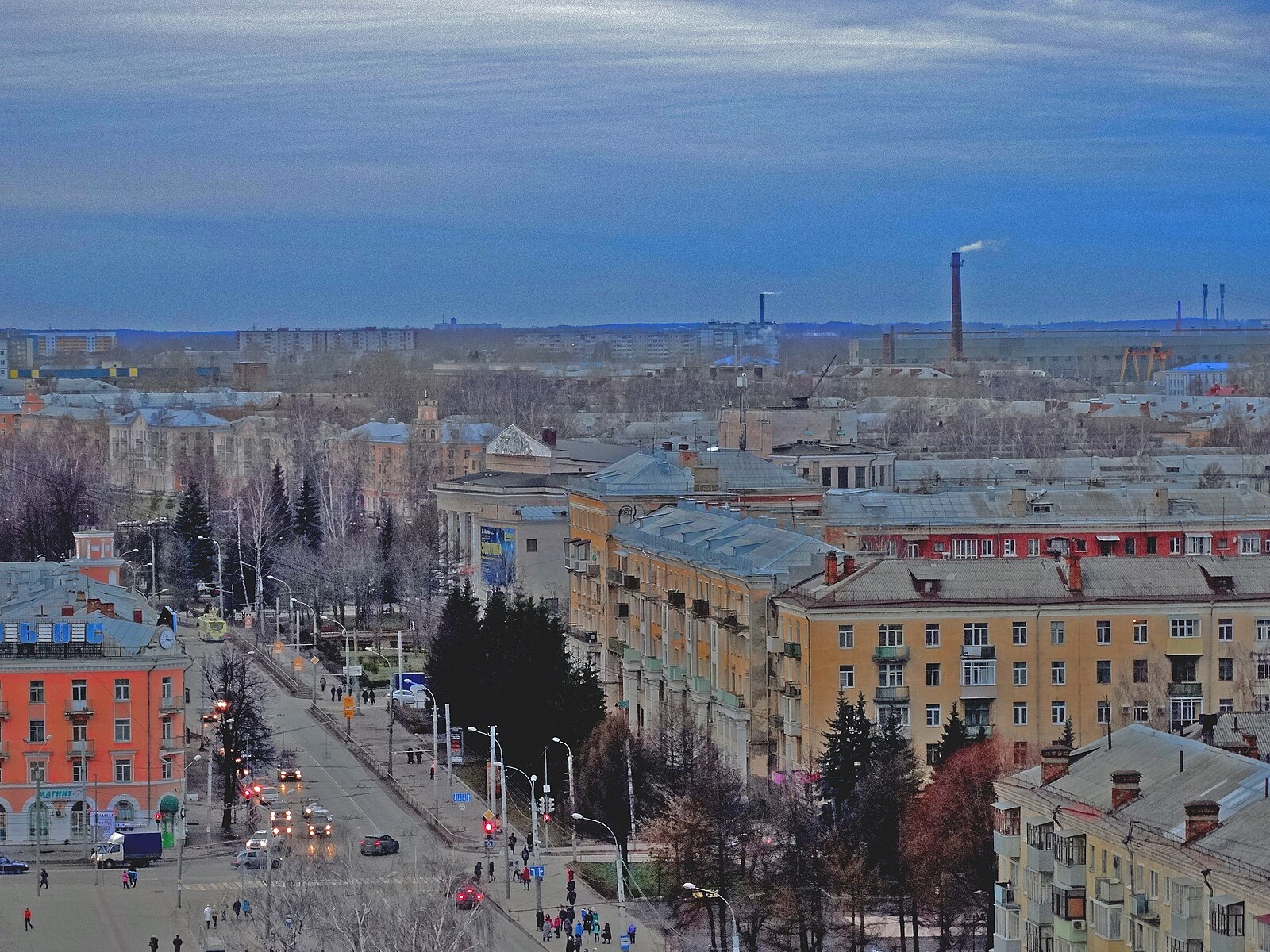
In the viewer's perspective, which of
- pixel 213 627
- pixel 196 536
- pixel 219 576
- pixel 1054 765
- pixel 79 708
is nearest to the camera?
pixel 1054 765

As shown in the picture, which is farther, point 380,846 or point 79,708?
point 79,708

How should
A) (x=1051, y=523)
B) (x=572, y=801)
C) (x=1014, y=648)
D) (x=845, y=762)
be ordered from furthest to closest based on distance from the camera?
(x=1051, y=523) < (x=1014, y=648) < (x=572, y=801) < (x=845, y=762)

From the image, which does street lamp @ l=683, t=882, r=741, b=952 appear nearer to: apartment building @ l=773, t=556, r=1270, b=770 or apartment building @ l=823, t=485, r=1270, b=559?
apartment building @ l=773, t=556, r=1270, b=770

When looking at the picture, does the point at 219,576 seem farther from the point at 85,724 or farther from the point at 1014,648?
the point at 1014,648

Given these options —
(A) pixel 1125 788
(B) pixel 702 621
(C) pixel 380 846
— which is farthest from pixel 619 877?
(B) pixel 702 621

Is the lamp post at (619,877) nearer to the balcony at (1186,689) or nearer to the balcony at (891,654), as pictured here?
the balcony at (891,654)

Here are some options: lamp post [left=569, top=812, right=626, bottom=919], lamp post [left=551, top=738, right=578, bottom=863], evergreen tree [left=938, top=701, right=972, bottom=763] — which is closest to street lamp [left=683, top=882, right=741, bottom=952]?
lamp post [left=569, top=812, right=626, bottom=919]

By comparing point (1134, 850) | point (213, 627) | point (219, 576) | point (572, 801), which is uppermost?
point (1134, 850)
